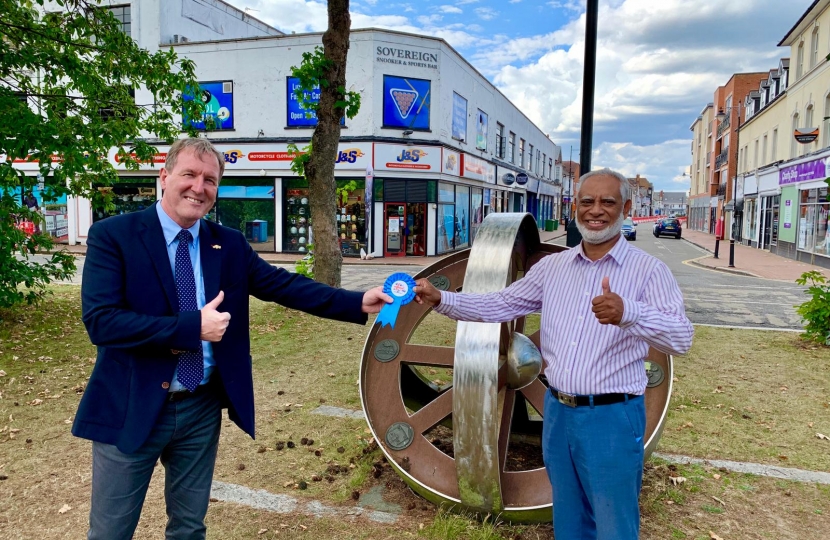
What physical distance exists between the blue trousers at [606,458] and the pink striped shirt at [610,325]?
102mm

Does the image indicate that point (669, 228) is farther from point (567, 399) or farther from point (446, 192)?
point (567, 399)

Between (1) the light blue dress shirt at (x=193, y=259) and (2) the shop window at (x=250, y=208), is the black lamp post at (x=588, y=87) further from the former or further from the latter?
(2) the shop window at (x=250, y=208)

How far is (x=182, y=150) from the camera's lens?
8.39ft

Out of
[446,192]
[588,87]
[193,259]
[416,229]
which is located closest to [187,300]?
[193,259]

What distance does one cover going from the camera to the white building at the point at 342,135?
24.1m

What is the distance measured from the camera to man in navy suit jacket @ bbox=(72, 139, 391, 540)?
92.8 inches

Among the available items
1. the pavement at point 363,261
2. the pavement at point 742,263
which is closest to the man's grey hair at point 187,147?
the pavement at point 742,263

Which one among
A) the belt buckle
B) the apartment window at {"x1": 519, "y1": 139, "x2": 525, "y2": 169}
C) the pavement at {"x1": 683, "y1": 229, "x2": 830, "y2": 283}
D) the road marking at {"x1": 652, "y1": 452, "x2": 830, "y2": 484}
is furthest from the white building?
the belt buckle

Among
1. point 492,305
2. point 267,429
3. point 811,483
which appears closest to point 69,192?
point 267,429

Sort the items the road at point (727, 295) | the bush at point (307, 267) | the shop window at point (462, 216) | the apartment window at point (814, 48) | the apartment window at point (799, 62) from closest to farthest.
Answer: the bush at point (307, 267), the road at point (727, 295), the apartment window at point (814, 48), the apartment window at point (799, 62), the shop window at point (462, 216)

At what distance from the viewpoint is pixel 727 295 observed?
595 inches

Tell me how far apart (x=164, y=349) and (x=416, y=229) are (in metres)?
23.1

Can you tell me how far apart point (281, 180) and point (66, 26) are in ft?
54.3

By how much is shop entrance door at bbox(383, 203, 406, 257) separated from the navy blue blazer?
72.2ft
